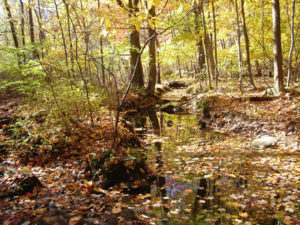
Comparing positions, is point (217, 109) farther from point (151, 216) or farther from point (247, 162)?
point (151, 216)

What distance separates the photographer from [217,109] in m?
9.34

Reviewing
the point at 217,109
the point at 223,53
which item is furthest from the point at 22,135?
the point at 223,53

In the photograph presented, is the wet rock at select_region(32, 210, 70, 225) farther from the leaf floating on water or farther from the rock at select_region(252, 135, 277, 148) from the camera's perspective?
the rock at select_region(252, 135, 277, 148)

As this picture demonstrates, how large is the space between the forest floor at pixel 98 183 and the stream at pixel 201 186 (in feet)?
0.15

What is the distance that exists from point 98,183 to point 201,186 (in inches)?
78.4

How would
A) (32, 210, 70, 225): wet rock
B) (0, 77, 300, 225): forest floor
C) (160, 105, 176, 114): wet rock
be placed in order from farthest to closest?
(160, 105, 176, 114): wet rock, (0, 77, 300, 225): forest floor, (32, 210, 70, 225): wet rock

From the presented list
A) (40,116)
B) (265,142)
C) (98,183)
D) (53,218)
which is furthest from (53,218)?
(265,142)

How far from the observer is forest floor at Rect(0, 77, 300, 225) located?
2.99 metres

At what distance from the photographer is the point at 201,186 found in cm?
397

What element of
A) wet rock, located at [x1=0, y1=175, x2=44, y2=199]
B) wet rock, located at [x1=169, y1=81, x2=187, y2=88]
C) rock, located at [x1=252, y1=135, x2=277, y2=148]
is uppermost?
wet rock, located at [x1=169, y1=81, x2=187, y2=88]

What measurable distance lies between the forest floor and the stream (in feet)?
0.15

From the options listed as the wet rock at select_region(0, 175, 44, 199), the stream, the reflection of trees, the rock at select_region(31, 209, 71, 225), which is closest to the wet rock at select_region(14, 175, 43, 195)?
the wet rock at select_region(0, 175, 44, 199)

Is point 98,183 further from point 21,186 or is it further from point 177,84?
point 177,84

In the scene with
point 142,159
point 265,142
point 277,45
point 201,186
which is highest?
point 277,45
